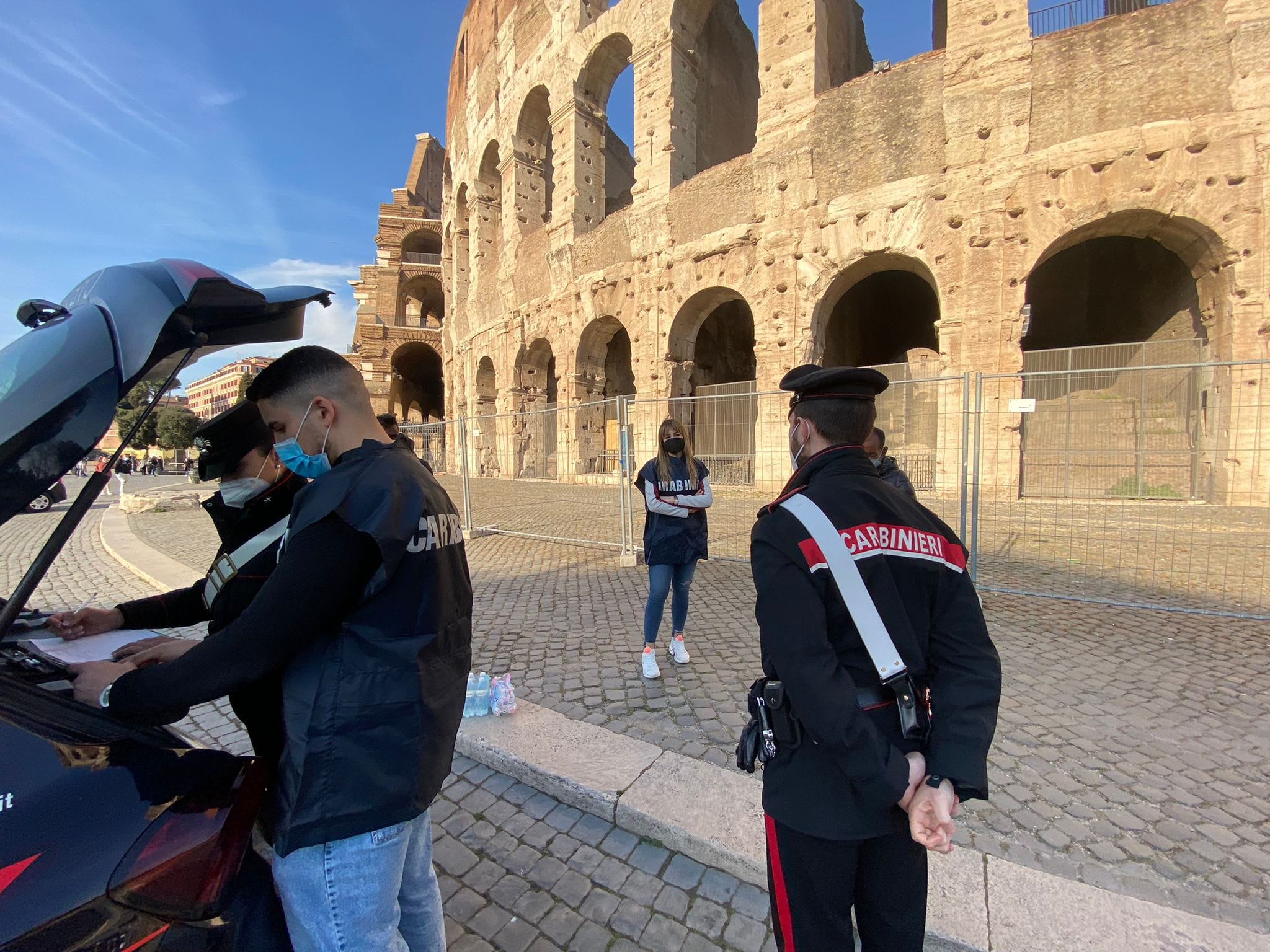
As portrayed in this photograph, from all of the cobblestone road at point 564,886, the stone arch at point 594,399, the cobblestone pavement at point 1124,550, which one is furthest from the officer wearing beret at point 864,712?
the stone arch at point 594,399

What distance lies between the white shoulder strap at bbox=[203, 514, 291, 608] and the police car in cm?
30

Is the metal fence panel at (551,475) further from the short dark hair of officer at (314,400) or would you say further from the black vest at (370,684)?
the black vest at (370,684)

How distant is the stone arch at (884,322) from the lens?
1644cm

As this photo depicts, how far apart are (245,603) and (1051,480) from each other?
870 centimetres

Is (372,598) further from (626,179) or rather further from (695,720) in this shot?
(626,179)

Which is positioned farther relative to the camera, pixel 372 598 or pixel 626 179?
pixel 626 179

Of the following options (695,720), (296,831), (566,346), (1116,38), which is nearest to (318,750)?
(296,831)

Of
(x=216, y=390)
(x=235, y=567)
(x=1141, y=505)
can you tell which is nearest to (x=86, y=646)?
(x=235, y=567)

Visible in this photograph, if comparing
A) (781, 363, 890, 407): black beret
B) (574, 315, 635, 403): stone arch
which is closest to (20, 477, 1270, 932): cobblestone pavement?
(781, 363, 890, 407): black beret

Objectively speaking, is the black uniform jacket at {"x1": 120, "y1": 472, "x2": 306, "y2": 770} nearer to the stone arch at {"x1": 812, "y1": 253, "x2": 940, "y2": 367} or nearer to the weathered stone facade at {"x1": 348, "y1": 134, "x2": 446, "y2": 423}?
the stone arch at {"x1": 812, "y1": 253, "x2": 940, "y2": 367}

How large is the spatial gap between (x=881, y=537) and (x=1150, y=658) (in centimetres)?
427

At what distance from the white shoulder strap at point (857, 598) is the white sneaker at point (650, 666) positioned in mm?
2661

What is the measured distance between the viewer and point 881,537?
129 cm

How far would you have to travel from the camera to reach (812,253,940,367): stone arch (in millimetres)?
16438
